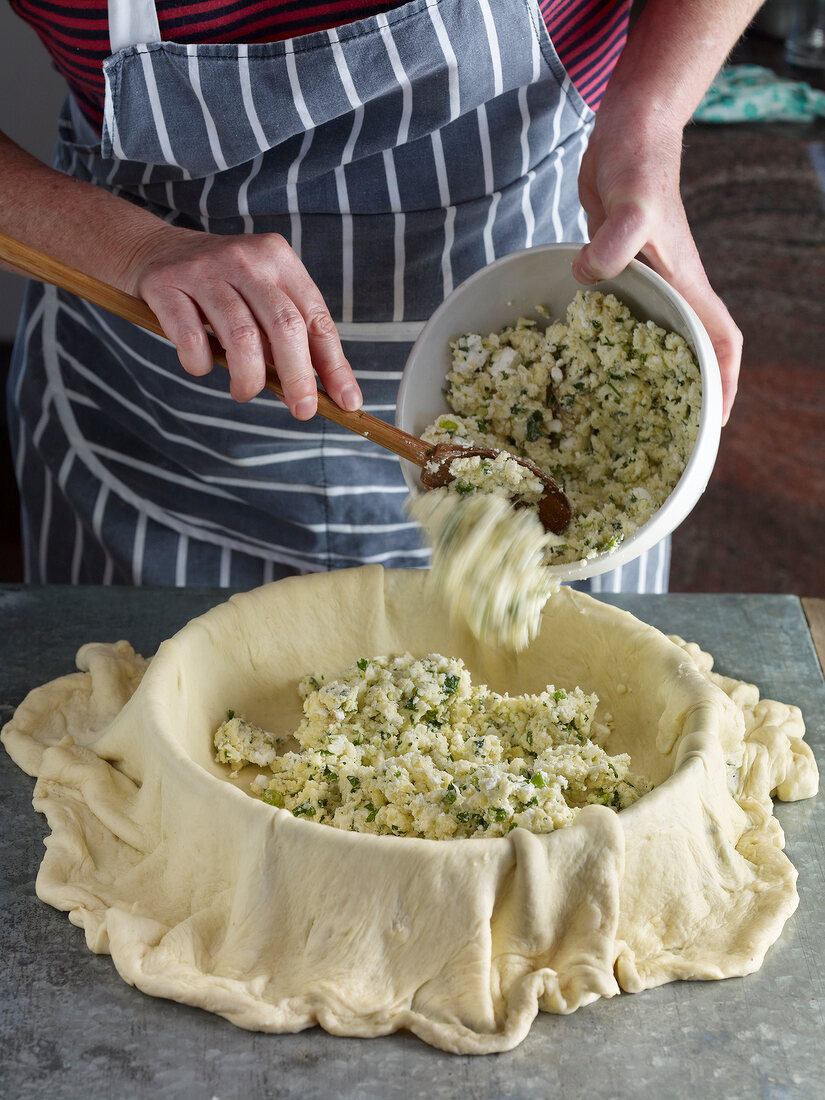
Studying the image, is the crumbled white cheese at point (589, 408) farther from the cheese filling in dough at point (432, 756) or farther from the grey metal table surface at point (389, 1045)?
the grey metal table surface at point (389, 1045)

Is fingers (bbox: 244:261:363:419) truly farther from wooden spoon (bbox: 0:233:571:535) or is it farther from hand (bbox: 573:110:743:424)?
hand (bbox: 573:110:743:424)

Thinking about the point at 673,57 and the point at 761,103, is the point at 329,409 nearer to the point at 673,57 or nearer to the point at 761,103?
the point at 673,57

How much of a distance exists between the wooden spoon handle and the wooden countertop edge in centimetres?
60

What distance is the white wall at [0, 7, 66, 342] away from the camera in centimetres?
256

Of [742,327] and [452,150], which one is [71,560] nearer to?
[452,150]

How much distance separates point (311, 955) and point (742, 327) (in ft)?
7.66

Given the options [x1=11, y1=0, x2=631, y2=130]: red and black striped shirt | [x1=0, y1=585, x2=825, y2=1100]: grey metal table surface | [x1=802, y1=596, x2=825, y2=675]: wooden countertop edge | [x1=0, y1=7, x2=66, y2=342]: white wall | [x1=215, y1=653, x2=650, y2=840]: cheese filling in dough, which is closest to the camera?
[x1=0, y1=585, x2=825, y2=1100]: grey metal table surface

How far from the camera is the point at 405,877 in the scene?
933mm

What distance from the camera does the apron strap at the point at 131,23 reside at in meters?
1.22

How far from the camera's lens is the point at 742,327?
293 cm

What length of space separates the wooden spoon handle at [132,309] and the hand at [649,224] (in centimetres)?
24

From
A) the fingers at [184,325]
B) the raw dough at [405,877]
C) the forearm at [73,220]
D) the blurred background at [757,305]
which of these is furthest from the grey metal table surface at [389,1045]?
the blurred background at [757,305]

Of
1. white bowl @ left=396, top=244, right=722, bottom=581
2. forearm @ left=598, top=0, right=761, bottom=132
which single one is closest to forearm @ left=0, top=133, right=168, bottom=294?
white bowl @ left=396, top=244, right=722, bottom=581

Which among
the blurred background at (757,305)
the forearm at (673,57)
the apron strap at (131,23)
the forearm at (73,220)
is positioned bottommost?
the blurred background at (757,305)
